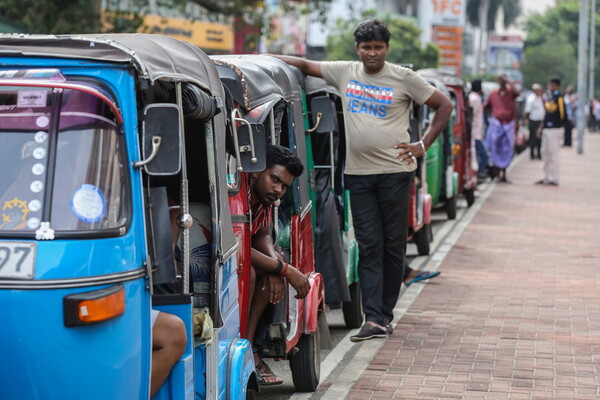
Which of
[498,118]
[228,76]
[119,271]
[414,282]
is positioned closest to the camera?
[119,271]

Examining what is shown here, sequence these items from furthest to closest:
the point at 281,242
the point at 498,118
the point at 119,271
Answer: the point at 498,118, the point at 281,242, the point at 119,271

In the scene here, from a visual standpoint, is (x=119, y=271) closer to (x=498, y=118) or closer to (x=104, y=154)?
(x=104, y=154)

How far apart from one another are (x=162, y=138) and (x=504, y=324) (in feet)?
18.3

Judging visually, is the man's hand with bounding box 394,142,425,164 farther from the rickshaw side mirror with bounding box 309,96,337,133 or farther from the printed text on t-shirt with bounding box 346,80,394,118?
the rickshaw side mirror with bounding box 309,96,337,133

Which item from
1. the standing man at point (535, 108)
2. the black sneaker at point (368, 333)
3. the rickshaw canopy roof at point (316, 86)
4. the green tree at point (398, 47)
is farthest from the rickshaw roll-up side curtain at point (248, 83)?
the green tree at point (398, 47)

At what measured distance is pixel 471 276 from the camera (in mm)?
12133

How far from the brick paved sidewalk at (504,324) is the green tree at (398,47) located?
40.1m

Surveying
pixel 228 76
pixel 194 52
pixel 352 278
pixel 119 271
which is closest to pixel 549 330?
pixel 352 278

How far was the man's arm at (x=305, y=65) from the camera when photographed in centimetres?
832

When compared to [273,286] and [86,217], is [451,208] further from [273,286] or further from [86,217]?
[86,217]

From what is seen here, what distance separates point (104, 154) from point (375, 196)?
433cm

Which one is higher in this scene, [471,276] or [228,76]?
[228,76]

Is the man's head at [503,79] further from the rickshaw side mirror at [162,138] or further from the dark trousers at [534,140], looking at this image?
the rickshaw side mirror at [162,138]

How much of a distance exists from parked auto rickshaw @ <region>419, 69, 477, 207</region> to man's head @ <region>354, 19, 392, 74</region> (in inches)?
360
